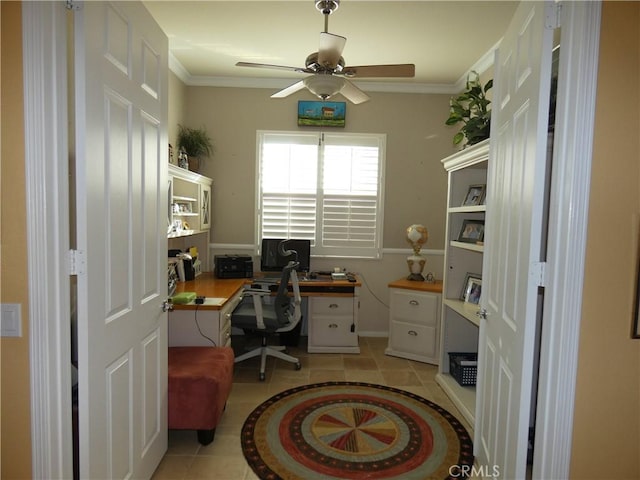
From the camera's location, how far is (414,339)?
147 inches

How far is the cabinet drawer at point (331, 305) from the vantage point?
12.6 feet

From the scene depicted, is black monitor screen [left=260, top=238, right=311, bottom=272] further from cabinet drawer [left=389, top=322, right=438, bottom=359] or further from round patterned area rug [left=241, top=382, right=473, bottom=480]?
round patterned area rug [left=241, top=382, right=473, bottom=480]

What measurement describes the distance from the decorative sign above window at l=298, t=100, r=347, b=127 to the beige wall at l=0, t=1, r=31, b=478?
3.26m

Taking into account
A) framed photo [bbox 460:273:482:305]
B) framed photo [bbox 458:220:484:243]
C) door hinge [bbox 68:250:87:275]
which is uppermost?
framed photo [bbox 458:220:484:243]

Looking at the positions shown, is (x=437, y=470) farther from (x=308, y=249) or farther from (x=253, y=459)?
(x=308, y=249)

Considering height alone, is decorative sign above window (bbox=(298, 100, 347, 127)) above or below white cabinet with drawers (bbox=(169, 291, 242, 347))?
above

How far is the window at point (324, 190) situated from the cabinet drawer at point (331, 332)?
0.86 m

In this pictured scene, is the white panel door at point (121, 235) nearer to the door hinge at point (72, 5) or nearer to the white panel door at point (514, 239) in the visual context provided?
the door hinge at point (72, 5)

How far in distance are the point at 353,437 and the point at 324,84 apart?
7.51 ft

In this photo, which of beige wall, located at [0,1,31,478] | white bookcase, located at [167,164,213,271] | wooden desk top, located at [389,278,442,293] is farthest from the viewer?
wooden desk top, located at [389,278,442,293]

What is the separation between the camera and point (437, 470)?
2.12m

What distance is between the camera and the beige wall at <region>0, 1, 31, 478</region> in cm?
117

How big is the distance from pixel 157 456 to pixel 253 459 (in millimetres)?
528

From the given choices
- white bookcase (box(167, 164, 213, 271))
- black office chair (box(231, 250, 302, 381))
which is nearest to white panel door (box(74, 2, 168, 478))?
white bookcase (box(167, 164, 213, 271))
